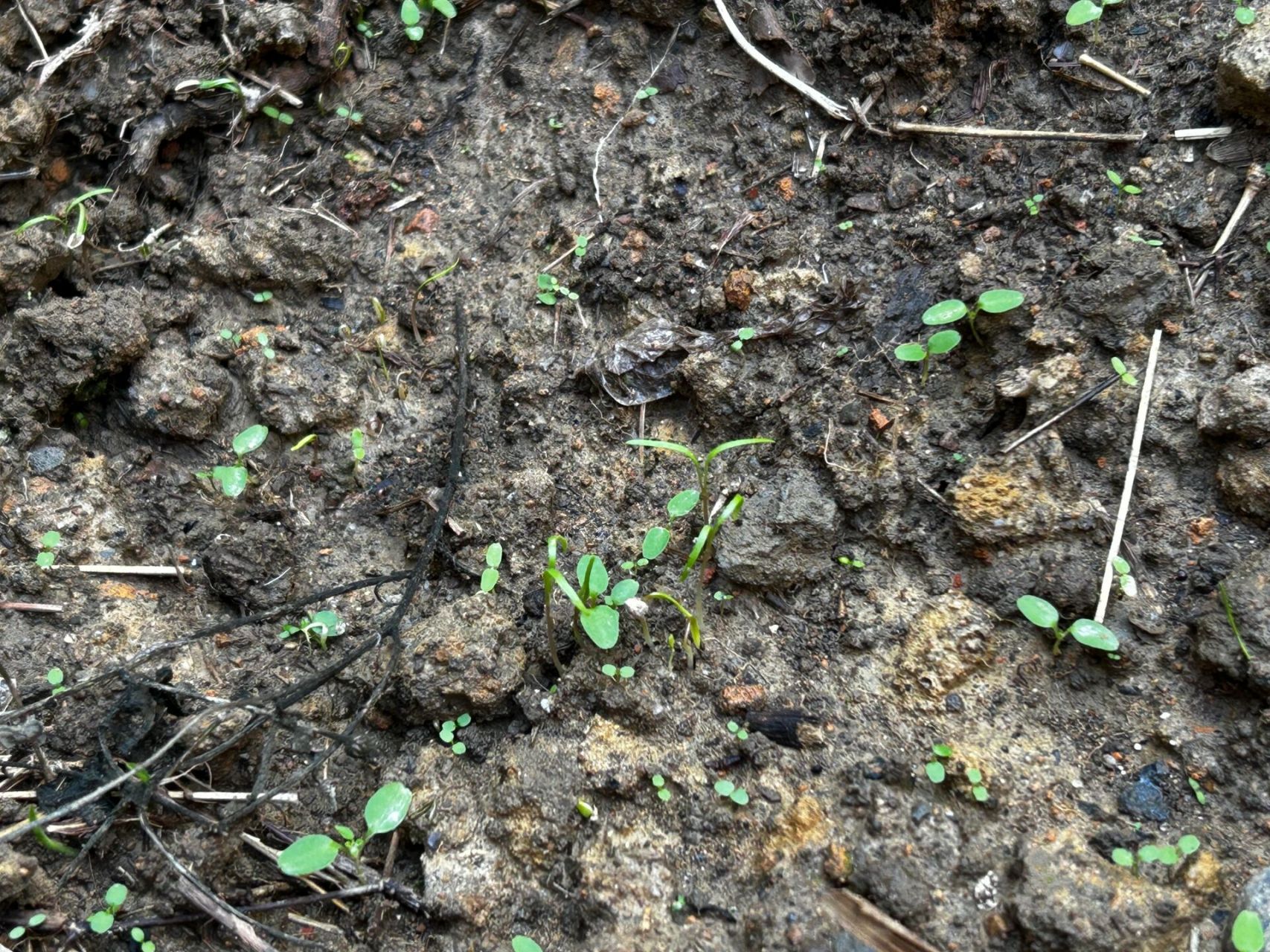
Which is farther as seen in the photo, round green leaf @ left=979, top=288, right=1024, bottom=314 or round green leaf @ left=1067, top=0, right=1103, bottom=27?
round green leaf @ left=1067, top=0, right=1103, bottom=27

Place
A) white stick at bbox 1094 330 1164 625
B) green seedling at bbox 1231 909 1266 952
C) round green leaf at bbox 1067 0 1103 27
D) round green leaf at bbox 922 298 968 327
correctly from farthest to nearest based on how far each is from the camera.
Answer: round green leaf at bbox 1067 0 1103 27 → round green leaf at bbox 922 298 968 327 → white stick at bbox 1094 330 1164 625 → green seedling at bbox 1231 909 1266 952

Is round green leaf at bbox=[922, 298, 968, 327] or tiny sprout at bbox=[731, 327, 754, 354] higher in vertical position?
round green leaf at bbox=[922, 298, 968, 327]

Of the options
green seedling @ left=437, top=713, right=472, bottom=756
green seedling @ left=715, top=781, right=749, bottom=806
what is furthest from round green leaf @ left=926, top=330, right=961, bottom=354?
green seedling @ left=437, top=713, right=472, bottom=756

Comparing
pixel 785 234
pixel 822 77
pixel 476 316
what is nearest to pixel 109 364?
pixel 476 316

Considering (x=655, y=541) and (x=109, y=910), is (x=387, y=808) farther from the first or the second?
(x=655, y=541)

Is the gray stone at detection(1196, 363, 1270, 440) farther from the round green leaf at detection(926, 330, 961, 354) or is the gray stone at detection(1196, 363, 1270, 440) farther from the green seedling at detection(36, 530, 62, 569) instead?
the green seedling at detection(36, 530, 62, 569)

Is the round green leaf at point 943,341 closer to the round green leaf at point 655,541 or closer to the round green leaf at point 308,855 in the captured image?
the round green leaf at point 655,541

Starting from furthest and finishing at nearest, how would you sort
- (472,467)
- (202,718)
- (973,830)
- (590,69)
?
1. (590,69)
2. (472,467)
3. (202,718)
4. (973,830)

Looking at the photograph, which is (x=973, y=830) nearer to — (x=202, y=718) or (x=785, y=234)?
(x=785, y=234)
